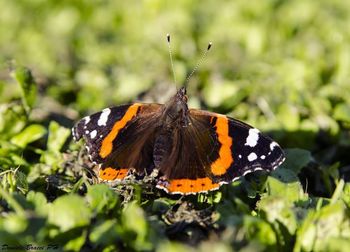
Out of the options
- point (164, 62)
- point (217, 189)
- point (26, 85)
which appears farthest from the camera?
point (164, 62)

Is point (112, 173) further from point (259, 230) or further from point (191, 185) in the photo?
point (259, 230)

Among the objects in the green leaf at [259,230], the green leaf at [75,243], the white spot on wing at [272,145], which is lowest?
the green leaf at [75,243]

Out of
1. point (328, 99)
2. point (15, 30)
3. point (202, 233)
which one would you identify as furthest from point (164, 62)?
point (202, 233)

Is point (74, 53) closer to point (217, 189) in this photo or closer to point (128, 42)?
point (128, 42)

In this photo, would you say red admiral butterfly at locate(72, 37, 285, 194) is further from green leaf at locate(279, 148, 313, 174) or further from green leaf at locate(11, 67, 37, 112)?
green leaf at locate(11, 67, 37, 112)

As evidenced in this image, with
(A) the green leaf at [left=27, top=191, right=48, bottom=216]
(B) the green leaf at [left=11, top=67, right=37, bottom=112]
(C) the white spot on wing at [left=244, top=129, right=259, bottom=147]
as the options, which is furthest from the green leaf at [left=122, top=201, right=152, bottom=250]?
(B) the green leaf at [left=11, top=67, right=37, bottom=112]

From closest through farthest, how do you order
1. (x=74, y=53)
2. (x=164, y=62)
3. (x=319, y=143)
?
(x=319, y=143) < (x=164, y=62) < (x=74, y=53)

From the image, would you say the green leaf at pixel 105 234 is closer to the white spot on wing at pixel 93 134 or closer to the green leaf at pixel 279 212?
the green leaf at pixel 279 212

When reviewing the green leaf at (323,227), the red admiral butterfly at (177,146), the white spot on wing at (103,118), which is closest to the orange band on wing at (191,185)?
the red admiral butterfly at (177,146)
